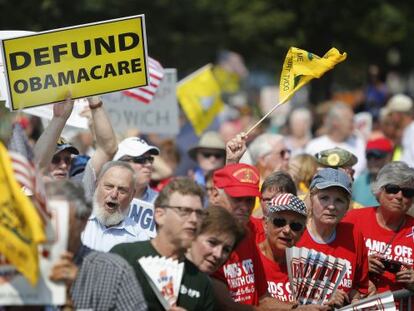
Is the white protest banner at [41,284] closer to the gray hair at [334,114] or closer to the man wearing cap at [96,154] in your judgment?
the man wearing cap at [96,154]

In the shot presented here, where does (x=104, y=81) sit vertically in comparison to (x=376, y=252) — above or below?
above

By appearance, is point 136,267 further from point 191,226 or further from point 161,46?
point 161,46

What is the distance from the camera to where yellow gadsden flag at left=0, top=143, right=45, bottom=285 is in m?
6.05

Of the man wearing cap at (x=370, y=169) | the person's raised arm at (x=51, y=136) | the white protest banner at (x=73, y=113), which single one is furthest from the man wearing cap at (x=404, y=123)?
the person's raised arm at (x=51, y=136)

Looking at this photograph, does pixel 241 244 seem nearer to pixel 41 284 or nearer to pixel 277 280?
pixel 277 280

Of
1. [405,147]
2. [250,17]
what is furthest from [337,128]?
[250,17]

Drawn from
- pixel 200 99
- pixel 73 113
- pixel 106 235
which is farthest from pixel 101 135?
pixel 200 99

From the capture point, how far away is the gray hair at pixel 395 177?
380 inches

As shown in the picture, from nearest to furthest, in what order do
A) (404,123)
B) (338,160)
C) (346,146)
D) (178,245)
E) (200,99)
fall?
(178,245) → (338,160) → (346,146) → (200,99) → (404,123)

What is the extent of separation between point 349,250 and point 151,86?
4.07m

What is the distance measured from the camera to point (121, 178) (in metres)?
8.88

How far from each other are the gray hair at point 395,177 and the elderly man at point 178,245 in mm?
2949

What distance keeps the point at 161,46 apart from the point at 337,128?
36.0 ft

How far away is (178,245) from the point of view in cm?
689
